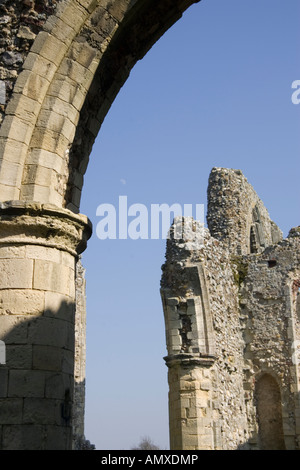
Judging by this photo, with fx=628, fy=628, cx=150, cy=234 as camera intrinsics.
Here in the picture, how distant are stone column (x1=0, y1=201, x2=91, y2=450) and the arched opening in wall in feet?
37.4

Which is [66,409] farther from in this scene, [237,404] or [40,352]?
[237,404]

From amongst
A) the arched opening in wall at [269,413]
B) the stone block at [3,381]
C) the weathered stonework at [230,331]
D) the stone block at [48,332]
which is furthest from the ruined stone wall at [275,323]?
the stone block at [3,381]

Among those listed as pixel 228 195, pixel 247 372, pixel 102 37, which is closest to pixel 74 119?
pixel 102 37

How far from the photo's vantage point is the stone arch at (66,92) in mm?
4852

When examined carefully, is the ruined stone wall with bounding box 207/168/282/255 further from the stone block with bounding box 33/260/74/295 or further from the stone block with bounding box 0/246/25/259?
the stone block with bounding box 0/246/25/259

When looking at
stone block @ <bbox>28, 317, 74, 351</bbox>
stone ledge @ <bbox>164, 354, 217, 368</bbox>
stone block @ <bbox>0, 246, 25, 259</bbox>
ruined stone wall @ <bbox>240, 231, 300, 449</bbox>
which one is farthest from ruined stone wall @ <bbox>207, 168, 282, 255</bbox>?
stone block @ <bbox>0, 246, 25, 259</bbox>

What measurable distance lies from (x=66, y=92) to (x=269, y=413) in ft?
39.5

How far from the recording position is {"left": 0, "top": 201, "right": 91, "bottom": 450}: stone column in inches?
170

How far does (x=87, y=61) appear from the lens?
5250 mm

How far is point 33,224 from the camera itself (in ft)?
15.2

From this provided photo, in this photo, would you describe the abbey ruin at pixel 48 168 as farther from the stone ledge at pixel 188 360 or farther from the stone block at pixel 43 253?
the stone ledge at pixel 188 360

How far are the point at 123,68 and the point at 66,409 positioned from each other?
310 cm

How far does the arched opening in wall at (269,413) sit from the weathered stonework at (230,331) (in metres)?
0.02

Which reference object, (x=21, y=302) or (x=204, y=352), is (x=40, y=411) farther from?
(x=204, y=352)
